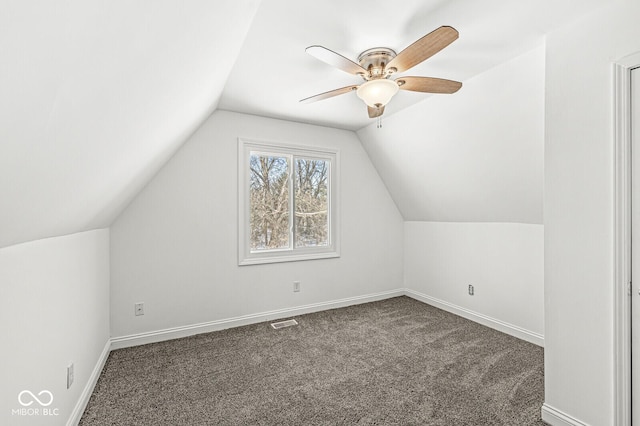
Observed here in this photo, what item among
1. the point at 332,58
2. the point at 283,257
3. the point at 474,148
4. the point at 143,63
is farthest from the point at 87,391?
the point at 474,148

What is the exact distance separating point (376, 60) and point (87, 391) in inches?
113

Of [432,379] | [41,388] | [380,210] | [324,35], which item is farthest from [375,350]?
[324,35]

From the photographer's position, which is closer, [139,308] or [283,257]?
[139,308]

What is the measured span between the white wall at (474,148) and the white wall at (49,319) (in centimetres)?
282

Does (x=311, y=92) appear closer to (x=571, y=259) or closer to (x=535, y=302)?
(x=571, y=259)

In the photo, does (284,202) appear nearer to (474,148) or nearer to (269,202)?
(269,202)

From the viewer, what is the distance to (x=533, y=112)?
236cm

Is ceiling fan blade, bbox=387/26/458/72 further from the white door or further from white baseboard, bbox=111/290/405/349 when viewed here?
white baseboard, bbox=111/290/405/349

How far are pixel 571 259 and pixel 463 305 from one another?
2.14 metres

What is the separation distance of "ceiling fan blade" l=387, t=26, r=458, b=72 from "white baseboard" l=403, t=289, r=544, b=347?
2.68 meters

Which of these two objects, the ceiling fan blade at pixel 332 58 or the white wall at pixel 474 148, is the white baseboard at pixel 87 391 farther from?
the white wall at pixel 474 148

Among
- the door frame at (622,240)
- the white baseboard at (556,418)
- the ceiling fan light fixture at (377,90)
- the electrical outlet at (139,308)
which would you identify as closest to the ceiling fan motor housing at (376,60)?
the ceiling fan light fixture at (377,90)

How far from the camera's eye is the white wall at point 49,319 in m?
1.18

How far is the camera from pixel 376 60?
2146 mm
